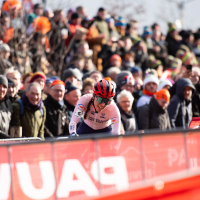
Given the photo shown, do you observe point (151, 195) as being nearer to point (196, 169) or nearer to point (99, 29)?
point (196, 169)

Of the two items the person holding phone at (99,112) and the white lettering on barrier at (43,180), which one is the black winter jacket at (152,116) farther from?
the white lettering on barrier at (43,180)

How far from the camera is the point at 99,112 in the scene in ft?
21.1

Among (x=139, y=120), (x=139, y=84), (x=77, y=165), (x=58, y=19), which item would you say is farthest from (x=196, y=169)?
(x=58, y=19)

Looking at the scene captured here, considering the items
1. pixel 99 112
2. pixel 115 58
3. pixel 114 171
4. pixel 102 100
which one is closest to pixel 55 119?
pixel 99 112

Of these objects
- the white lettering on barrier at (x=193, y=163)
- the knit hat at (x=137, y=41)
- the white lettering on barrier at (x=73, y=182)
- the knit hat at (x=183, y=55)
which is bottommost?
the white lettering on barrier at (x=73, y=182)

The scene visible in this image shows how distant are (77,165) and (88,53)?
854 cm

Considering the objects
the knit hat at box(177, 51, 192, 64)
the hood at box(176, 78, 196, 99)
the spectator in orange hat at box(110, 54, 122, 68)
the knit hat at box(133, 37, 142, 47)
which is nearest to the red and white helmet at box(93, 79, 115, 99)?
the hood at box(176, 78, 196, 99)

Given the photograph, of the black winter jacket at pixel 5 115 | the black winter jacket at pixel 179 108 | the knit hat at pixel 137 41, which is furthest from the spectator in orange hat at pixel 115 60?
the black winter jacket at pixel 5 115

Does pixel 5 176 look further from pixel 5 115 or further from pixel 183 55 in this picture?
pixel 183 55

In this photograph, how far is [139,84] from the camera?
430 inches

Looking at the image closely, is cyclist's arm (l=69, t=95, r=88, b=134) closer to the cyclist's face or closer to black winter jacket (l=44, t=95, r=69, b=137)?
the cyclist's face

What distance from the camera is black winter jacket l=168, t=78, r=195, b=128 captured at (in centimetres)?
976

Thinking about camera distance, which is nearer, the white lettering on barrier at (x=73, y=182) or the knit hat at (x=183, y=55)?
the white lettering on barrier at (x=73, y=182)

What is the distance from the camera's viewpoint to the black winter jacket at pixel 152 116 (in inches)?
353
